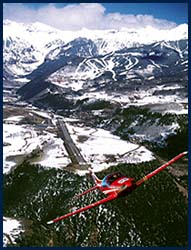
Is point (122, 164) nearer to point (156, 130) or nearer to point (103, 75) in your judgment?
point (156, 130)

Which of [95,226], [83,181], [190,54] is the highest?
[190,54]

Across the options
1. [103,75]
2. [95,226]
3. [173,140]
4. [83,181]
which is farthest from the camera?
[103,75]

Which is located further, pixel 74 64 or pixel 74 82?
pixel 74 64

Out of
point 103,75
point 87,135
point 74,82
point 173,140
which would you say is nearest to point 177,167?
point 173,140

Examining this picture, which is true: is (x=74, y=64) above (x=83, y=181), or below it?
above

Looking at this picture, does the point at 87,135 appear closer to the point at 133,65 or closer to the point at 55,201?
the point at 55,201

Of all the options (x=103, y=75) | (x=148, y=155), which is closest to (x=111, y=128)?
(x=148, y=155)

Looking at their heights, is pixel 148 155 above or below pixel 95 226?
above

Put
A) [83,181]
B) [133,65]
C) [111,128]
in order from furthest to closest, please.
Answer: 1. [133,65]
2. [111,128]
3. [83,181]

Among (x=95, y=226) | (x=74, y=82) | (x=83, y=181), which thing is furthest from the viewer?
(x=74, y=82)
